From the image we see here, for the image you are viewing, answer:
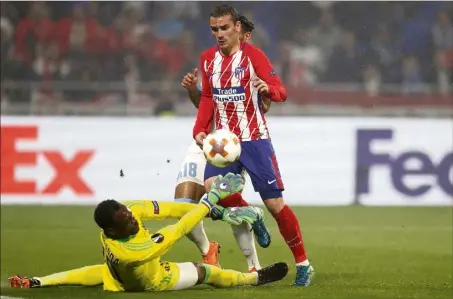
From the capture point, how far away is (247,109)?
326 inches

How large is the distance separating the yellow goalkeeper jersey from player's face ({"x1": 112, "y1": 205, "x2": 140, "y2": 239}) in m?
0.05

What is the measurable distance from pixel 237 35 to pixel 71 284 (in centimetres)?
221

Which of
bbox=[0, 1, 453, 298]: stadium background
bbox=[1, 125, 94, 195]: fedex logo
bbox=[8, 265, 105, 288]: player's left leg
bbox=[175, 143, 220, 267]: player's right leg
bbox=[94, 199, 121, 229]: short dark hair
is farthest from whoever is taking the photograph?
bbox=[1, 125, 94, 195]: fedex logo

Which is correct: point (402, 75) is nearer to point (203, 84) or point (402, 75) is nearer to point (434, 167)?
point (434, 167)

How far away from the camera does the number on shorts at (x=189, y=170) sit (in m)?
9.27

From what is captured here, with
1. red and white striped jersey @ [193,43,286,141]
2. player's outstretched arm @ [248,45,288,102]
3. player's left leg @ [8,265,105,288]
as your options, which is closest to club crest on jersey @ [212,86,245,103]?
red and white striped jersey @ [193,43,286,141]

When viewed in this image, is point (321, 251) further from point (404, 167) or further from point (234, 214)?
point (404, 167)

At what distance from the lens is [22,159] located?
14.8m

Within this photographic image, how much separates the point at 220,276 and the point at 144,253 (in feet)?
2.64

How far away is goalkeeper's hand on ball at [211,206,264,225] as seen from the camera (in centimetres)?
771

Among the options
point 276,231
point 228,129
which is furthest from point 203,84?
point 276,231

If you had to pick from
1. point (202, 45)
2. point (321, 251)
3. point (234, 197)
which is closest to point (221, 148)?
point (234, 197)

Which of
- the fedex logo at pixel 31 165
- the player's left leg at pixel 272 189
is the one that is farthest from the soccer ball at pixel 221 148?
the fedex logo at pixel 31 165

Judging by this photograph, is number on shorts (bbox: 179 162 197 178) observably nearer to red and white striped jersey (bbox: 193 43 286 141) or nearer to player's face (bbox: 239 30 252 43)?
red and white striped jersey (bbox: 193 43 286 141)
